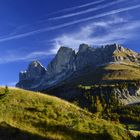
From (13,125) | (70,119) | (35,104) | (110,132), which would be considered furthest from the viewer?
(35,104)

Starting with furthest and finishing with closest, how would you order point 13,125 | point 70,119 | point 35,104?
point 35,104
point 70,119
point 13,125

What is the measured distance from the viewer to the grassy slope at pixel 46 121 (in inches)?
1949

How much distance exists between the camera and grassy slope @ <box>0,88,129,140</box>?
49500 mm

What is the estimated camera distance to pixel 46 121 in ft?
177

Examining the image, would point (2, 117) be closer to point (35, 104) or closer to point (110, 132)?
point (35, 104)

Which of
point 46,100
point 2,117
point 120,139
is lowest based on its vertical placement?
point 120,139

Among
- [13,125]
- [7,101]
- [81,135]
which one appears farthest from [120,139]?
[7,101]

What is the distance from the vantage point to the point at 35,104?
201 ft

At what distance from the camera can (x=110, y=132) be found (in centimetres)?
5388

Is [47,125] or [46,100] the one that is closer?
[47,125]

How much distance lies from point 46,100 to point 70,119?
836 centimetres

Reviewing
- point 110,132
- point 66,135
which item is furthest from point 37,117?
point 110,132

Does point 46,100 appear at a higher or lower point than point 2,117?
higher

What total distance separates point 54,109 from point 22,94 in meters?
6.93
